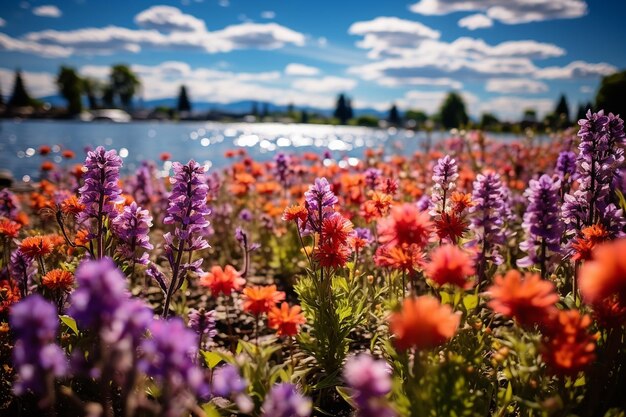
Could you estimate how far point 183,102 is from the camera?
174 meters

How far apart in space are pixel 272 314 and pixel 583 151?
294cm

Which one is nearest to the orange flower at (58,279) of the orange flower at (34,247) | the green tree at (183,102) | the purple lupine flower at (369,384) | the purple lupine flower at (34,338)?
the orange flower at (34,247)

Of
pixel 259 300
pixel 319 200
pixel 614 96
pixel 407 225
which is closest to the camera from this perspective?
pixel 407 225

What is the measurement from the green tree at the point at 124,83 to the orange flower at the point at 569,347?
523 feet

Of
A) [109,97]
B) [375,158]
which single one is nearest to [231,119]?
[109,97]

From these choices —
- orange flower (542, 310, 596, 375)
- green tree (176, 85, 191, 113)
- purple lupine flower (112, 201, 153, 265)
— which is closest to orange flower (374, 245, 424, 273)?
orange flower (542, 310, 596, 375)

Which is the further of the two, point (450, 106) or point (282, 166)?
point (450, 106)

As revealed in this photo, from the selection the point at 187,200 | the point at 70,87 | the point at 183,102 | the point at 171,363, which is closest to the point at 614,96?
the point at 187,200

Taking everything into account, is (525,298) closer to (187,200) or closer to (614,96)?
(187,200)

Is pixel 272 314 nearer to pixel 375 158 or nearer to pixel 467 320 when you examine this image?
pixel 467 320

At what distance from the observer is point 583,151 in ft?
11.9

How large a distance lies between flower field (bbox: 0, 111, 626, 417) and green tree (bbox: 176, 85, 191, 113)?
178012 mm

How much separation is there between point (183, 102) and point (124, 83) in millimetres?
31226

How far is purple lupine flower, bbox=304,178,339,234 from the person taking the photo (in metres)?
3.37
